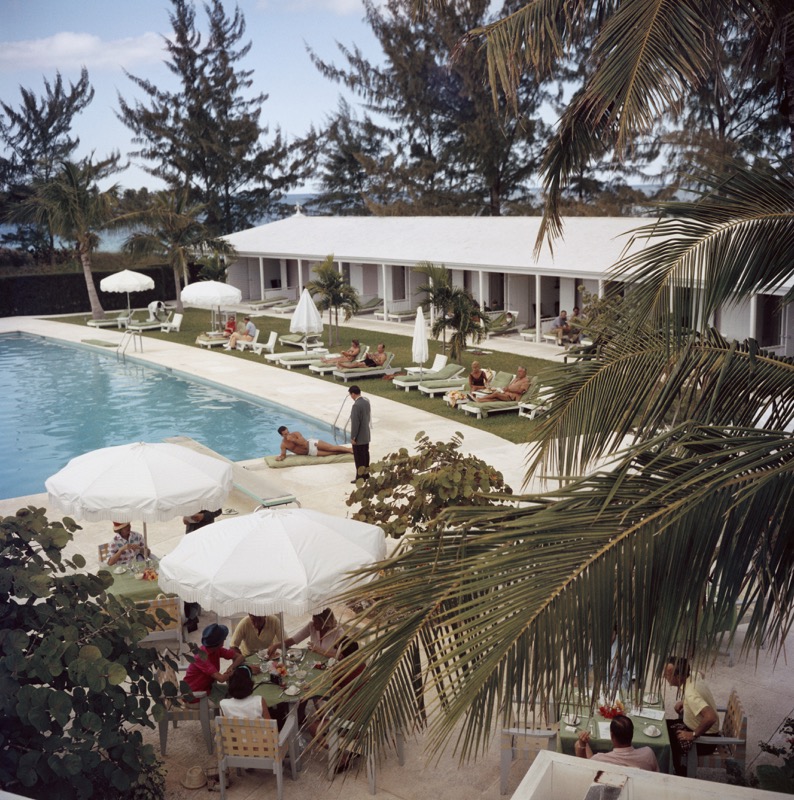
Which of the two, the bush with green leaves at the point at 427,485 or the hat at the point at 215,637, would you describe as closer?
the hat at the point at 215,637

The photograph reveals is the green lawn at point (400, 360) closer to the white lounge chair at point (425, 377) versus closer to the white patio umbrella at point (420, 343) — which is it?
the white lounge chair at point (425, 377)

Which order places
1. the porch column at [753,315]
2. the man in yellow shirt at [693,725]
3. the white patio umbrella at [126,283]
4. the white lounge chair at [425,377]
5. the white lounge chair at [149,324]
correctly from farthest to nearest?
the white patio umbrella at [126,283] < the white lounge chair at [149,324] < the white lounge chair at [425,377] < the porch column at [753,315] < the man in yellow shirt at [693,725]

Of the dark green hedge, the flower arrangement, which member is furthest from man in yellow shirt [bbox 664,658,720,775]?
the dark green hedge

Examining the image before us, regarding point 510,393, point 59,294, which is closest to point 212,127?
point 59,294

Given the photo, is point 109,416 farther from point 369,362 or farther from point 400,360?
point 400,360

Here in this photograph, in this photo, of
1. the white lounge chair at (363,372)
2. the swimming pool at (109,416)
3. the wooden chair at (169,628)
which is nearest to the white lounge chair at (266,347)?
the swimming pool at (109,416)

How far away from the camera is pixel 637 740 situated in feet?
22.1

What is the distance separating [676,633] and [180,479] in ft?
24.7

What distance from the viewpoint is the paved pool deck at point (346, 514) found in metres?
7.16

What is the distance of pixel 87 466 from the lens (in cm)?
1030

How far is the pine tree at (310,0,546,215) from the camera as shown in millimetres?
53000

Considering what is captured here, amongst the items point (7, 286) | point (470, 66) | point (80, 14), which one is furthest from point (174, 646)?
point (80, 14)

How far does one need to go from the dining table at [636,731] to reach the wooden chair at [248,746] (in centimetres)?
205

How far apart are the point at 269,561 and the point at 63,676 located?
2118mm
